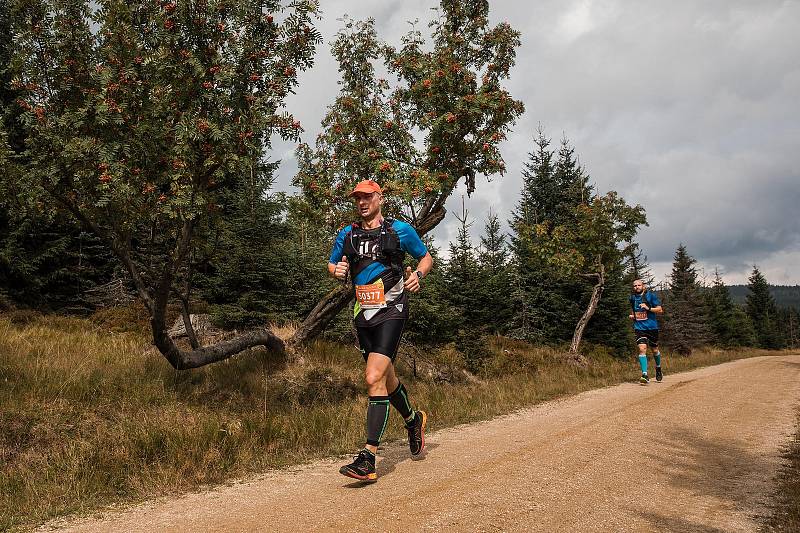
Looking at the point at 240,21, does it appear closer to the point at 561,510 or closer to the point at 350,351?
the point at 561,510

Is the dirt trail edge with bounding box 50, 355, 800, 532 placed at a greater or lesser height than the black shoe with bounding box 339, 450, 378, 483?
lesser

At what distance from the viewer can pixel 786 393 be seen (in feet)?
29.3

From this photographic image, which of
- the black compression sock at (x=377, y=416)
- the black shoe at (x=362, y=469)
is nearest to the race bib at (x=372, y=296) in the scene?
the black compression sock at (x=377, y=416)

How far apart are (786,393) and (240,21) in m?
11.4

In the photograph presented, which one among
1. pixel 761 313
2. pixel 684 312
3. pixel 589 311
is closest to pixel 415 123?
pixel 589 311

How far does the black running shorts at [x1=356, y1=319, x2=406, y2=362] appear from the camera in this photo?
14.0 ft

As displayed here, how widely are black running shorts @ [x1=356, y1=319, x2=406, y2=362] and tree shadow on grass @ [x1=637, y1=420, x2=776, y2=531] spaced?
225cm

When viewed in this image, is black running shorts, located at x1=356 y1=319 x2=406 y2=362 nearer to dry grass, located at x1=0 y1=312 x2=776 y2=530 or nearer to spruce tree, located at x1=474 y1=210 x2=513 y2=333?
dry grass, located at x1=0 y1=312 x2=776 y2=530

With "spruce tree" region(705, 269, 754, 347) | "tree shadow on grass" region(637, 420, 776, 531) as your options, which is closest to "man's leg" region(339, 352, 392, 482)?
"tree shadow on grass" region(637, 420, 776, 531)

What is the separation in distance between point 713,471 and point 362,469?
310 cm

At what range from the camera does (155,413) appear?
19.8ft

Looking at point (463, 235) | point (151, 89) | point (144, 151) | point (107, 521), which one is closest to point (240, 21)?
point (151, 89)

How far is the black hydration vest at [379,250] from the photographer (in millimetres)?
4395

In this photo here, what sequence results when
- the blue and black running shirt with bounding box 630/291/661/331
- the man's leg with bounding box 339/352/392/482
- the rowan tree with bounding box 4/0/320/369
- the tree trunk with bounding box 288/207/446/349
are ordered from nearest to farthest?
the man's leg with bounding box 339/352/392/482 < the rowan tree with bounding box 4/0/320/369 < the tree trunk with bounding box 288/207/446/349 < the blue and black running shirt with bounding box 630/291/661/331
